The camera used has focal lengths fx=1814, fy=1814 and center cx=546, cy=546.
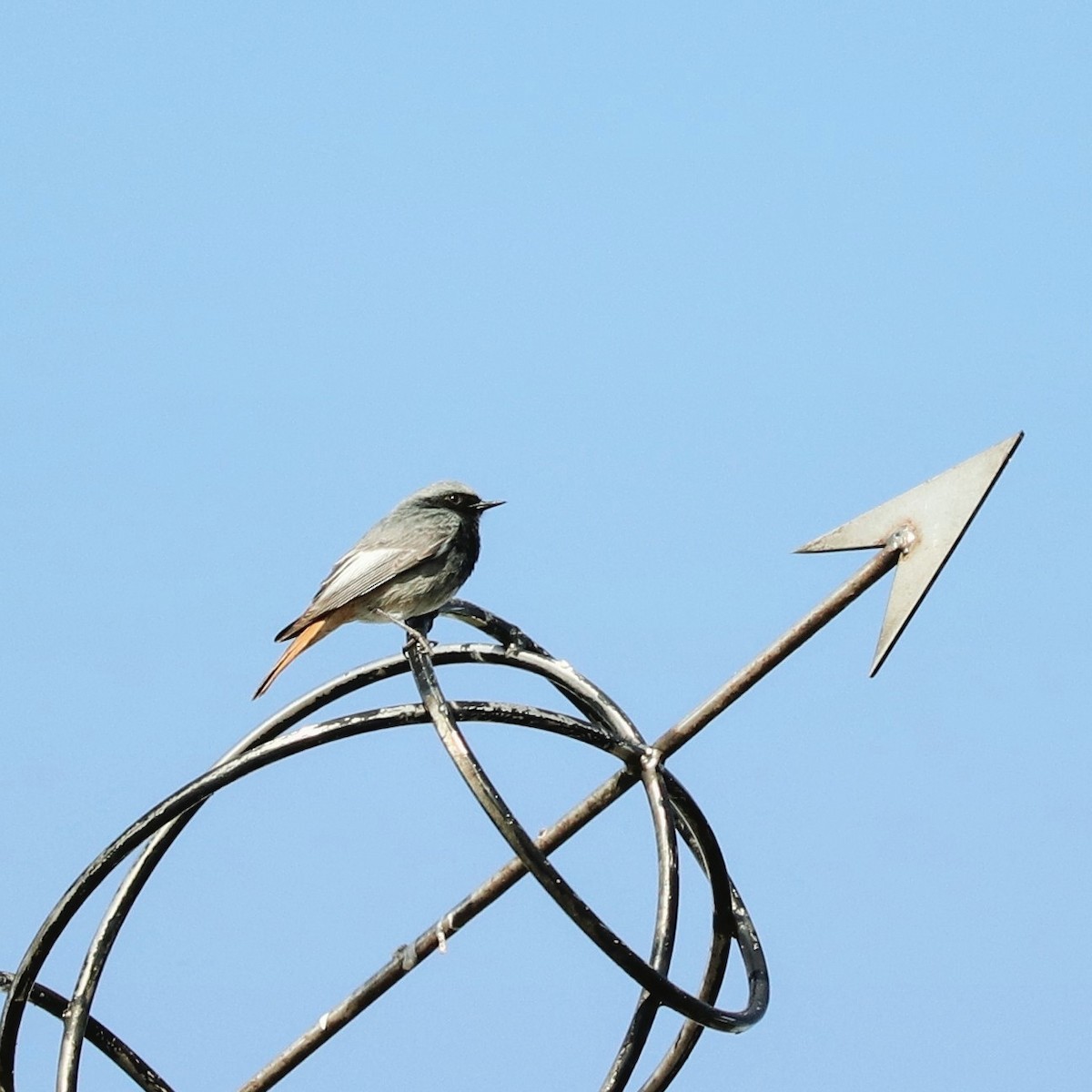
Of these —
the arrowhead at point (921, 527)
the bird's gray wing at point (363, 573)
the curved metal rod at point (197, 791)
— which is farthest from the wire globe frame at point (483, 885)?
the bird's gray wing at point (363, 573)

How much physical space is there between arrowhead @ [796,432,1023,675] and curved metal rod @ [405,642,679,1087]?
78 cm

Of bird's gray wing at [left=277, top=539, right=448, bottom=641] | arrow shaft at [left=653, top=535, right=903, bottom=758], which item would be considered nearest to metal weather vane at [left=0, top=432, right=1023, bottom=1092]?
arrow shaft at [left=653, top=535, right=903, bottom=758]

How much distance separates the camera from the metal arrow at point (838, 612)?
5.35 m

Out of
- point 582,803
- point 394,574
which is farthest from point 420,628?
point 394,574

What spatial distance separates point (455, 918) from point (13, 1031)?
143 cm

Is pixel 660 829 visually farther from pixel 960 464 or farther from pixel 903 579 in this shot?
pixel 960 464

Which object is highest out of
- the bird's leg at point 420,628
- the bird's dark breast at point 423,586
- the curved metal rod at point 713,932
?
the bird's dark breast at point 423,586

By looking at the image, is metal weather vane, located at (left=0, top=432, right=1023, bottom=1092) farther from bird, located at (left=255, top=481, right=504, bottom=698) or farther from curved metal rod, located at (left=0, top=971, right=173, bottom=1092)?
bird, located at (left=255, top=481, right=504, bottom=698)

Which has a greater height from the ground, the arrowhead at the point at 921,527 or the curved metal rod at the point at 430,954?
the arrowhead at the point at 921,527

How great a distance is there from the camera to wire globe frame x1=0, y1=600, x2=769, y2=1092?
531 centimetres

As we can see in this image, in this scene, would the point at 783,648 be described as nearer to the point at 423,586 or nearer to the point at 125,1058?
the point at 125,1058

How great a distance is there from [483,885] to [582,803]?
409 millimetres

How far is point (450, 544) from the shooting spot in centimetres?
898

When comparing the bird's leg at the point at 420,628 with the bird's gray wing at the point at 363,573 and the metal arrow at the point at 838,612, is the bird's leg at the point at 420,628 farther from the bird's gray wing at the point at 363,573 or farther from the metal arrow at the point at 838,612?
the bird's gray wing at the point at 363,573
